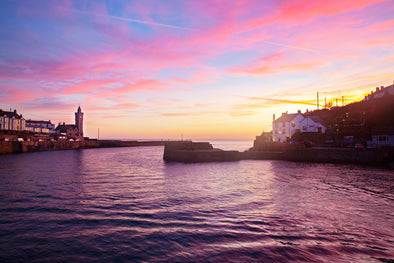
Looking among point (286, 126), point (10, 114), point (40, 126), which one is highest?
point (10, 114)

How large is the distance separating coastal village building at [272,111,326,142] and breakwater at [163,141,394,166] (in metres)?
22.2

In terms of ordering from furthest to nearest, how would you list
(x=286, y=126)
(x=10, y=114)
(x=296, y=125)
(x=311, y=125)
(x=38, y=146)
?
(x=10, y=114) < (x=38, y=146) < (x=286, y=126) < (x=296, y=125) < (x=311, y=125)

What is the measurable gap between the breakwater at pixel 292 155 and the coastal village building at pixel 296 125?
72.8 ft

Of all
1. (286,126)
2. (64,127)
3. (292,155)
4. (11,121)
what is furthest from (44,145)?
(292,155)

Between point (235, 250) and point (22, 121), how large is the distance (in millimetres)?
137382

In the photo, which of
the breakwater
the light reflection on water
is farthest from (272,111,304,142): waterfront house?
the light reflection on water

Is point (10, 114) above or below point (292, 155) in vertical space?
above

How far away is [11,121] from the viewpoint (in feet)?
340

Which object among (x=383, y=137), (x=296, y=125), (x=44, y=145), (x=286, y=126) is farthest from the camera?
(x=44, y=145)

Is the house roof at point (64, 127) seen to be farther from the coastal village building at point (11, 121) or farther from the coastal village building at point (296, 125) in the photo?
the coastal village building at point (296, 125)

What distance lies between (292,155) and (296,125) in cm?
2654

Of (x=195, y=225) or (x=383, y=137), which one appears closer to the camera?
(x=195, y=225)

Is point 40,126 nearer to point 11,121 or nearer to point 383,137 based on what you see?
point 11,121

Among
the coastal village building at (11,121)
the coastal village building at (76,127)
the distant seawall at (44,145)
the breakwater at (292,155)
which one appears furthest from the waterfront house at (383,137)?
the coastal village building at (76,127)
